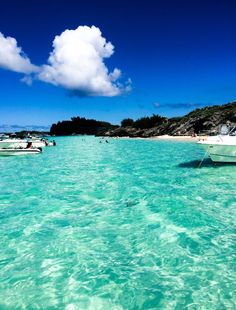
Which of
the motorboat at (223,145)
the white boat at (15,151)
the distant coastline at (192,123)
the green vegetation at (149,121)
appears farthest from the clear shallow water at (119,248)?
the green vegetation at (149,121)

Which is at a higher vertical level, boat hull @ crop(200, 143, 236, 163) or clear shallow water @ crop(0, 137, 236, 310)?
boat hull @ crop(200, 143, 236, 163)

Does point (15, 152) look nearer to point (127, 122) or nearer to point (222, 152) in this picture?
point (222, 152)

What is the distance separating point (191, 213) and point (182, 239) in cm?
273

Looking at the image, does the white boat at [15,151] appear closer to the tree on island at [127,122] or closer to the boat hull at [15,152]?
the boat hull at [15,152]

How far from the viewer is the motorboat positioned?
22.3 meters

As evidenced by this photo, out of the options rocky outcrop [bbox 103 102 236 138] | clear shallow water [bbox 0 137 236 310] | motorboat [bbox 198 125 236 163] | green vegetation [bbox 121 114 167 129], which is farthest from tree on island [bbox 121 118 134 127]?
clear shallow water [bbox 0 137 236 310]

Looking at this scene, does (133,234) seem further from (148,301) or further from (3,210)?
(3,210)

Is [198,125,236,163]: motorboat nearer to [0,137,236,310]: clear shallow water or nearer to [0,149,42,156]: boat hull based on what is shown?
[0,137,236,310]: clear shallow water

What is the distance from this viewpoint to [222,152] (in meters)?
22.9

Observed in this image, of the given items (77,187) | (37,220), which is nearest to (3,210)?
(37,220)

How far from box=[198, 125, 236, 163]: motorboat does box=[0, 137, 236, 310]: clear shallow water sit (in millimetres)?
6283

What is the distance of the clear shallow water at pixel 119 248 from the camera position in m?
6.24

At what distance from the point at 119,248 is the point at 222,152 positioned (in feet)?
53.6

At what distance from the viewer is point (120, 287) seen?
6582mm
